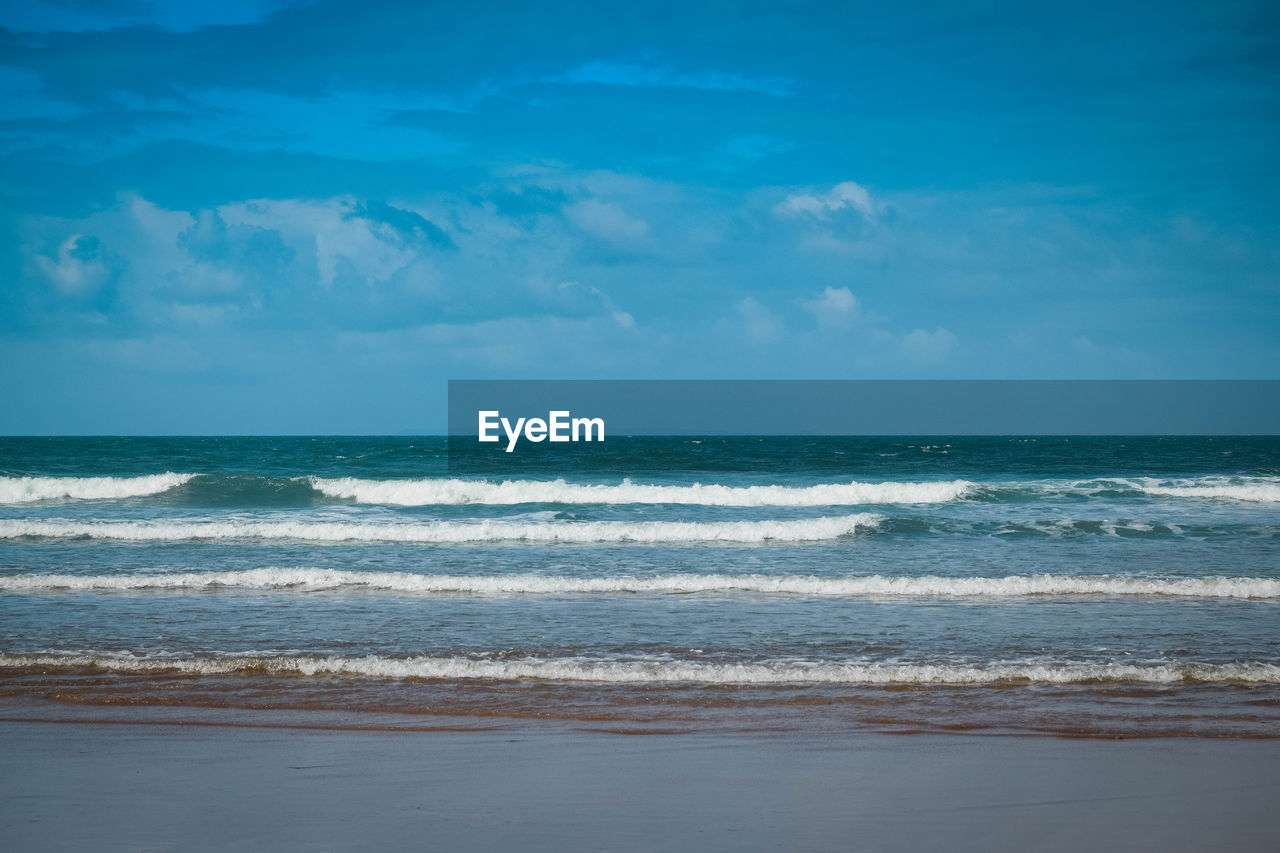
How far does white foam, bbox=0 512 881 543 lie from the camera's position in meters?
17.4

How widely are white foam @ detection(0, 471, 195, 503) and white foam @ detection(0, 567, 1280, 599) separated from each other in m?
17.8

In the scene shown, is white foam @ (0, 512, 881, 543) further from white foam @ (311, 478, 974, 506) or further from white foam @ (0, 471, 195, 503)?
white foam @ (0, 471, 195, 503)

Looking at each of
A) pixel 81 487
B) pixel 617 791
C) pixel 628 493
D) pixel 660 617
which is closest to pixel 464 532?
pixel 660 617

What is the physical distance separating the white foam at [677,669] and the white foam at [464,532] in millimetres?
9086

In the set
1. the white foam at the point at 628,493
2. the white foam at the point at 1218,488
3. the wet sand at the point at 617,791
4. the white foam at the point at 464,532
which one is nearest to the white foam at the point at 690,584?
the white foam at the point at 464,532

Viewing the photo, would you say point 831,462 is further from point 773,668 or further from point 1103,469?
point 773,668

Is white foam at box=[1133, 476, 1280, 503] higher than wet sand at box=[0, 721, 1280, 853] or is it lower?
higher

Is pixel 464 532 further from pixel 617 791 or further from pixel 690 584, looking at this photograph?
pixel 617 791

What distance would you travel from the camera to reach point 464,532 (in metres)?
17.8

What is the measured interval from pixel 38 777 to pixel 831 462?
39.6m

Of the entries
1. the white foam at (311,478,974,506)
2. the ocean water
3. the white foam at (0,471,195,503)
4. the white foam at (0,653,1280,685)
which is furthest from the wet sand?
the white foam at (0,471,195,503)

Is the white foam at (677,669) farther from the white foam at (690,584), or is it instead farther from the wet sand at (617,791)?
the white foam at (690,584)

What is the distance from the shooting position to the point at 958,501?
2536 centimetres

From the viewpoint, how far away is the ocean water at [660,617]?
691 centimetres
